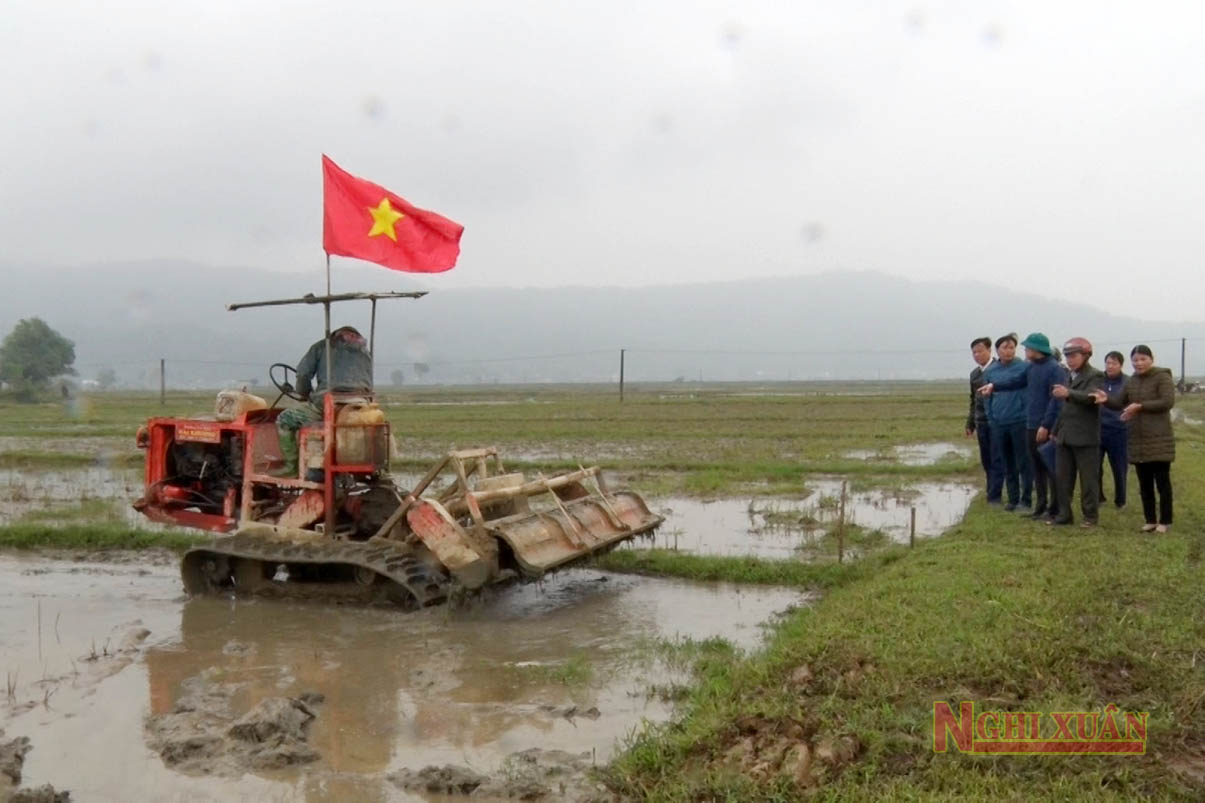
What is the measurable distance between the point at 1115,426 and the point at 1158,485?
125cm

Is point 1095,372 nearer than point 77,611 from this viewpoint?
No

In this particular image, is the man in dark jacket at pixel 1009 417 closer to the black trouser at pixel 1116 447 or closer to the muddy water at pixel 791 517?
the black trouser at pixel 1116 447

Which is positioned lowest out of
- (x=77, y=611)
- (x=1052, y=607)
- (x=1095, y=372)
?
(x=77, y=611)

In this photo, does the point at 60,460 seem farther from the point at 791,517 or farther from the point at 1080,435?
the point at 1080,435

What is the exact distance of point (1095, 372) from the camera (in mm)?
10250

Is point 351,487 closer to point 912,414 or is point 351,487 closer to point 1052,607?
point 1052,607

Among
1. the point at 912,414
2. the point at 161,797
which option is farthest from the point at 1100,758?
the point at 912,414

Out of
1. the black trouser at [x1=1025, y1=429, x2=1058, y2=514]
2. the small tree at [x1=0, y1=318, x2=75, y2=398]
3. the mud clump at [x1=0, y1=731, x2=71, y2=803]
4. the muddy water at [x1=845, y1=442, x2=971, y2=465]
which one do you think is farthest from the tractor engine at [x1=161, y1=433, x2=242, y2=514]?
the small tree at [x1=0, y1=318, x2=75, y2=398]

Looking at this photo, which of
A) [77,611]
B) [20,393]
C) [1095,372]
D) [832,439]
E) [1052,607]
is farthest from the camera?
[20,393]

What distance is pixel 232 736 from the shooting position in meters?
5.59

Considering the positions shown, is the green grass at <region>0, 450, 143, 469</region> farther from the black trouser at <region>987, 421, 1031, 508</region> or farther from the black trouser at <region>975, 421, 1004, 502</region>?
the black trouser at <region>987, 421, 1031, 508</region>

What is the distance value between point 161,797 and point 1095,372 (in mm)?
9058

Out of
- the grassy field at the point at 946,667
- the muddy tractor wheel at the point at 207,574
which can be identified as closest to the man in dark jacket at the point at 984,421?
the grassy field at the point at 946,667

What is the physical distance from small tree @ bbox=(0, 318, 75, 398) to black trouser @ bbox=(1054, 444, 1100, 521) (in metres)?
75.2
